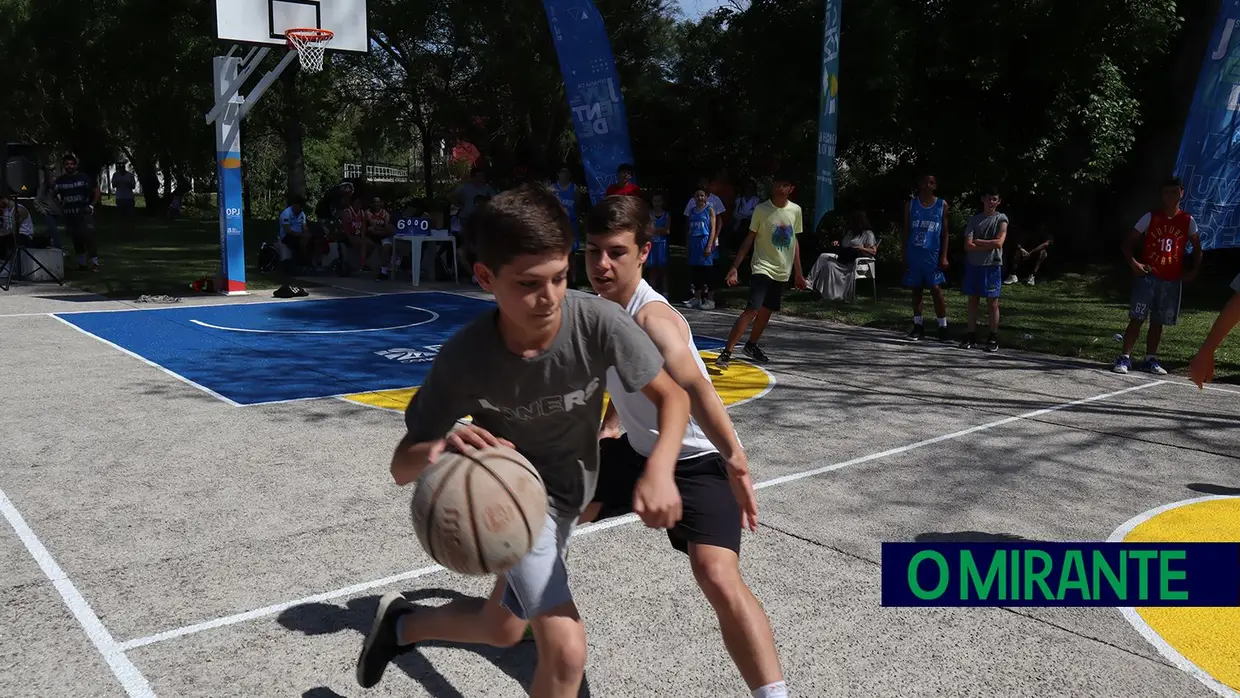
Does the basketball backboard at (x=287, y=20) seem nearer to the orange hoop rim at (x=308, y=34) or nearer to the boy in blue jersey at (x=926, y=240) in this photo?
the orange hoop rim at (x=308, y=34)

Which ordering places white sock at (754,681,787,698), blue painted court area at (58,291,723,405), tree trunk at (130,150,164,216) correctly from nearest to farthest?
white sock at (754,681,787,698) → blue painted court area at (58,291,723,405) → tree trunk at (130,150,164,216)

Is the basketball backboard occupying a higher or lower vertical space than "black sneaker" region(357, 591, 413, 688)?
higher

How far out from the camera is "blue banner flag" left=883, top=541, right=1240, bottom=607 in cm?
445

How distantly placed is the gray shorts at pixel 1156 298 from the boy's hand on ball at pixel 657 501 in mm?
9179

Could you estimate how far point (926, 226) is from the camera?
39.5ft

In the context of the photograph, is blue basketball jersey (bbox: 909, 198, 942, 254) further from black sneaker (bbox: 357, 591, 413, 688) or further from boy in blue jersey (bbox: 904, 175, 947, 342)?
black sneaker (bbox: 357, 591, 413, 688)

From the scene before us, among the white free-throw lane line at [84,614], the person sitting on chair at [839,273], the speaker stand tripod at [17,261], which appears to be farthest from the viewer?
the speaker stand tripod at [17,261]

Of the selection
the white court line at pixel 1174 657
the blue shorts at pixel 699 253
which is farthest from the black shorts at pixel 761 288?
the white court line at pixel 1174 657

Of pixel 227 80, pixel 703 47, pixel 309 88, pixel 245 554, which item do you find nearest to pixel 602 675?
pixel 245 554

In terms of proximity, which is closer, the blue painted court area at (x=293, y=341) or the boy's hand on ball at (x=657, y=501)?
the boy's hand on ball at (x=657, y=501)

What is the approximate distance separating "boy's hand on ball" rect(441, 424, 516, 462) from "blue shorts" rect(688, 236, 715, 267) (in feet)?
40.1

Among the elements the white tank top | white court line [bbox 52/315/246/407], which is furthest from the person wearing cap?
the white tank top

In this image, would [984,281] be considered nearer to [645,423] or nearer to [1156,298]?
[1156,298]

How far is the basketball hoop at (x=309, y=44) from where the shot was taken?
15109mm
